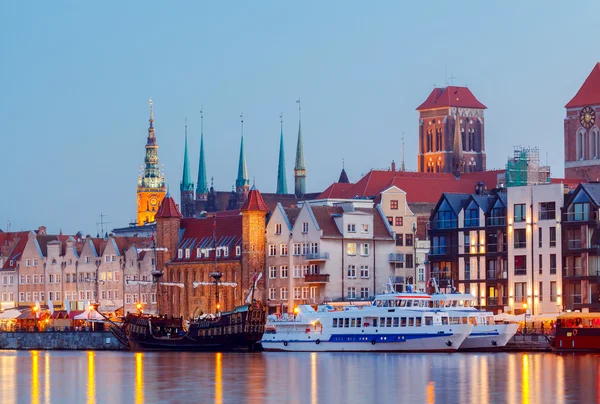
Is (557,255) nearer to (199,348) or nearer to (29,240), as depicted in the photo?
(199,348)

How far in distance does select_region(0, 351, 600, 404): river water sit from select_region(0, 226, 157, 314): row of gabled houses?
5186 cm

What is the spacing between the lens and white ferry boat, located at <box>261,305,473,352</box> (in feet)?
401

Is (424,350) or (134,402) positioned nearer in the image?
(134,402)

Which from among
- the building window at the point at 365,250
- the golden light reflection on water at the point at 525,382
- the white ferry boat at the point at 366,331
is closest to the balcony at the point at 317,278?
the building window at the point at 365,250

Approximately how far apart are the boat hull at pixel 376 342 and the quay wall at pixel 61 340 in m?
25.4

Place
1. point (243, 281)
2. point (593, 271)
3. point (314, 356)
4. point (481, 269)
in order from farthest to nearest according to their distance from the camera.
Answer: point (243, 281) < point (481, 269) < point (593, 271) < point (314, 356)

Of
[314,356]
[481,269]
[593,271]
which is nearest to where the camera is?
[314,356]

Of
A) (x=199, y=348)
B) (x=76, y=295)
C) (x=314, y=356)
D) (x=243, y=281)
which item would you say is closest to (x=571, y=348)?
(x=314, y=356)

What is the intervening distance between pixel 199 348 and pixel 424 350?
74.0 feet

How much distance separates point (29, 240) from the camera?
19075 cm

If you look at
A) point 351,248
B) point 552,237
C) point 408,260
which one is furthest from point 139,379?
point 408,260

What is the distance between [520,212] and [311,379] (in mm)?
49903

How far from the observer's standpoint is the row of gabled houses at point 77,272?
176 meters

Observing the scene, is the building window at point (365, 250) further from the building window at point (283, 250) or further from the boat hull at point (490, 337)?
the boat hull at point (490, 337)
